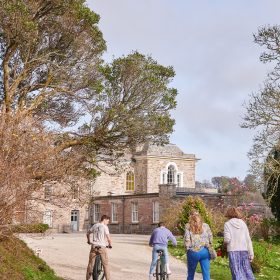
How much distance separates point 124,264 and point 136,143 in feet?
18.8

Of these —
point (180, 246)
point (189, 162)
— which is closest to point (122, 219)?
point (189, 162)

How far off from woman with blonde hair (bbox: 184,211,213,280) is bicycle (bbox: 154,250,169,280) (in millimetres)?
3371

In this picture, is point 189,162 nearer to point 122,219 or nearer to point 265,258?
point 122,219

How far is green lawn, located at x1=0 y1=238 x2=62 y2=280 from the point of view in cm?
1229

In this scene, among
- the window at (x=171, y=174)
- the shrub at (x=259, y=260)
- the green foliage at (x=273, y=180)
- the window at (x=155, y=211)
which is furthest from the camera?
the window at (x=171, y=174)

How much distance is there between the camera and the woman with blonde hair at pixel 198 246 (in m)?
11.3

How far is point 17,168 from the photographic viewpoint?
1231cm

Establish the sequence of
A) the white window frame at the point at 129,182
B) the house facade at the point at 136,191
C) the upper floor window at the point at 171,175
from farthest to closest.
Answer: the upper floor window at the point at 171,175, the white window frame at the point at 129,182, the house facade at the point at 136,191

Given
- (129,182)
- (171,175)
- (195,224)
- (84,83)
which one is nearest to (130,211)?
(129,182)

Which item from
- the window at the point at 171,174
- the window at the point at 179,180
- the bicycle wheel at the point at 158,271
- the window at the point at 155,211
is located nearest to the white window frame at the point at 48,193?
the bicycle wheel at the point at 158,271

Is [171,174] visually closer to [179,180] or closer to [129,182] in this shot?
[179,180]

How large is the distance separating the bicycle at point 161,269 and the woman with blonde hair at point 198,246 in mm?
3371

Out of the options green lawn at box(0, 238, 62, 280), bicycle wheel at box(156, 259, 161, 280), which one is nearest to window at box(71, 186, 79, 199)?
green lawn at box(0, 238, 62, 280)

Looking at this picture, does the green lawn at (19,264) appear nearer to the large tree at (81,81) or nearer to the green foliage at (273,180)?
the large tree at (81,81)
